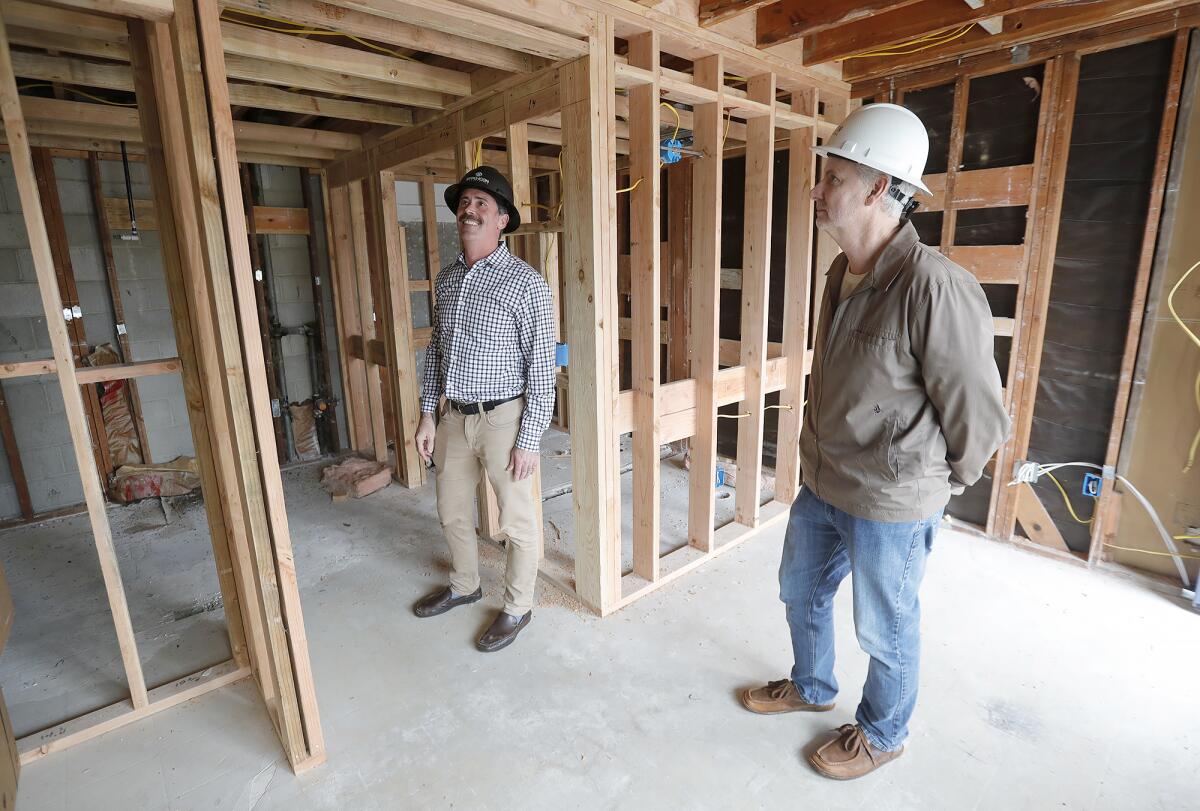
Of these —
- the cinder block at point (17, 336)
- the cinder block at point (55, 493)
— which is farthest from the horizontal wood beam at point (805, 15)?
the cinder block at point (55, 493)

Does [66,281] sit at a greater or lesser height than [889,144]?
lesser

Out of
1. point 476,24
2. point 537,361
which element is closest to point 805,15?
point 476,24

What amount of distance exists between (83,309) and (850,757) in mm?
4722

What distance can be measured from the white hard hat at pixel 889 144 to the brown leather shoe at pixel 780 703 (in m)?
1.59

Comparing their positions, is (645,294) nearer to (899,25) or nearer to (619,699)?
(619,699)

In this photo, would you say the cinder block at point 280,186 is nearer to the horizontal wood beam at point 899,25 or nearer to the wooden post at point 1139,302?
the horizontal wood beam at point 899,25

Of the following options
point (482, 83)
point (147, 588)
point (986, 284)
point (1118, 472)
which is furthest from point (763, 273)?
point (147, 588)

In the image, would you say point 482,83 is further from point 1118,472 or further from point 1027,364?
point 1118,472

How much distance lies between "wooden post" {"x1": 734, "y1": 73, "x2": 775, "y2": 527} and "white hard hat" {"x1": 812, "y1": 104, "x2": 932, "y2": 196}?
1.38m

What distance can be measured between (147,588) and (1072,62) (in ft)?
15.9

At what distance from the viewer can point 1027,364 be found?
9.77 ft

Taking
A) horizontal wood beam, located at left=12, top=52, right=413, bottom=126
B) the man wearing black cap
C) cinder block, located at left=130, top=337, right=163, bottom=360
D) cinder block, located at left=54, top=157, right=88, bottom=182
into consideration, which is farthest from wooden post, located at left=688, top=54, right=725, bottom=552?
cinder block, located at left=54, top=157, right=88, bottom=182

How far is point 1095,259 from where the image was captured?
276 centimetres

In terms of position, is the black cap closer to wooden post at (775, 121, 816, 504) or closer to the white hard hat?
the white hard hat
